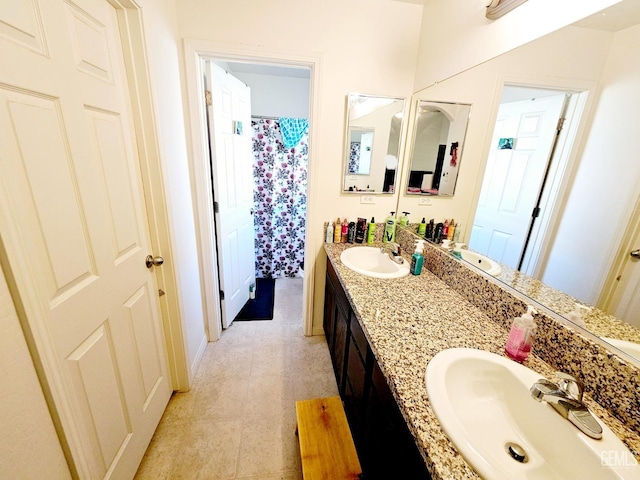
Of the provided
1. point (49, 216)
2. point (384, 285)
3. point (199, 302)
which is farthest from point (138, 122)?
point (384, 285)

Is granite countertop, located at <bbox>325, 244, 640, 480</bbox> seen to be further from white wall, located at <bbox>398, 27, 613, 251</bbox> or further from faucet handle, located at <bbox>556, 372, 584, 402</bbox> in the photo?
white wall, located at <bbox>398, 27, 613, 251</bbox>

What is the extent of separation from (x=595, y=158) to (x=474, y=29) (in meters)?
0.90

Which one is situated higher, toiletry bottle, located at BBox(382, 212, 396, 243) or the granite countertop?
toiletry bottle, located at BBox(382, 212, 396, 243)

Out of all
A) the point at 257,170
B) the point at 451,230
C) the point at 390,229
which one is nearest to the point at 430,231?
the point at 451,230

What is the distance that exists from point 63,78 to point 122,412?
1238 mm

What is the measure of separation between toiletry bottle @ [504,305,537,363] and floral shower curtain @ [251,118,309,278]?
2336 millimetres

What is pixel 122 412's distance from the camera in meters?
1.04

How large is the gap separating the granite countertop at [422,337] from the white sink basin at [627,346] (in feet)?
0.53

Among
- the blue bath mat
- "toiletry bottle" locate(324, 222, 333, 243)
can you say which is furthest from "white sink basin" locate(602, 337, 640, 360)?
the blue bath mat

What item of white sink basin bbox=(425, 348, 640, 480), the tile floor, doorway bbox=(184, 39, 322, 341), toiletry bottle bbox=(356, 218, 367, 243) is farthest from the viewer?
toiletry bottle bbox=(356, 218, 367, 243)

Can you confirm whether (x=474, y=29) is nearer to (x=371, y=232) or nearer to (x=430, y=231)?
(x=430, y=231)

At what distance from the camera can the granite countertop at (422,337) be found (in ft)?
1.86

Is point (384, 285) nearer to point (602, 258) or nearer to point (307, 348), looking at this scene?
point (602, 258)

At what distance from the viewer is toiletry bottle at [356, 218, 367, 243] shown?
1.84m
